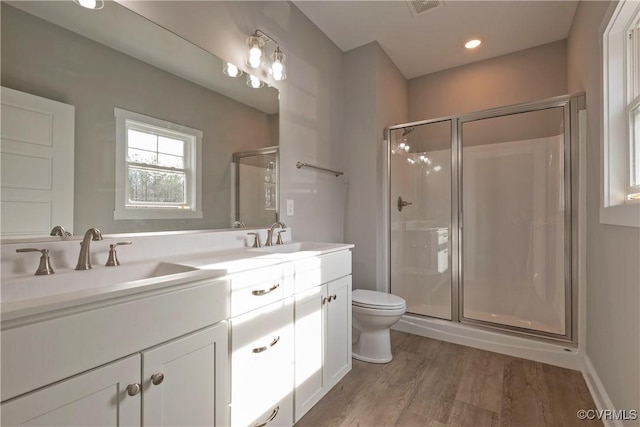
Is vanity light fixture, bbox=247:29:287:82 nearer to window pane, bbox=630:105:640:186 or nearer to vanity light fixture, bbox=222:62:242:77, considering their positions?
vanity light fixture, bbox=222:62:242:77

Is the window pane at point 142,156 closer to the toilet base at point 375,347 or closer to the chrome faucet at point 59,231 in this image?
the chrome faucet at point 59,231

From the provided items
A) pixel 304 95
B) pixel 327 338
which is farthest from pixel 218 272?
pixel 304 95

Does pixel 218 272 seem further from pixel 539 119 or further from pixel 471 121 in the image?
pixel 539 119

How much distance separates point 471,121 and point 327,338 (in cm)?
220

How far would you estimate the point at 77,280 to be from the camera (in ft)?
Answer: 3.14

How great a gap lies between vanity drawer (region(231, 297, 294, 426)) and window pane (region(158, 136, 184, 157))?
88cm

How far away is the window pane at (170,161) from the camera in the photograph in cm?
137

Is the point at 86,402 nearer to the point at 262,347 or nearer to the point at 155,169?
the point at 262,347

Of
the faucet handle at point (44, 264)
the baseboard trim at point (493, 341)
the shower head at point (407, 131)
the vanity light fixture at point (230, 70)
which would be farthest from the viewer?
the shower head at point (407, 131)

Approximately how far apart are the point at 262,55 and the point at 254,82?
21 centimetres

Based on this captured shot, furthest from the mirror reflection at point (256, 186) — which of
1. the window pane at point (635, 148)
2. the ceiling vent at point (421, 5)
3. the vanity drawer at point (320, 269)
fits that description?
the window pane at point (635, 148)

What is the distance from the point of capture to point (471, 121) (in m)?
2.52

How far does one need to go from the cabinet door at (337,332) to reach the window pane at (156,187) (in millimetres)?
967

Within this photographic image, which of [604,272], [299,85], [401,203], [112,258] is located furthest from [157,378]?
[401,203]
